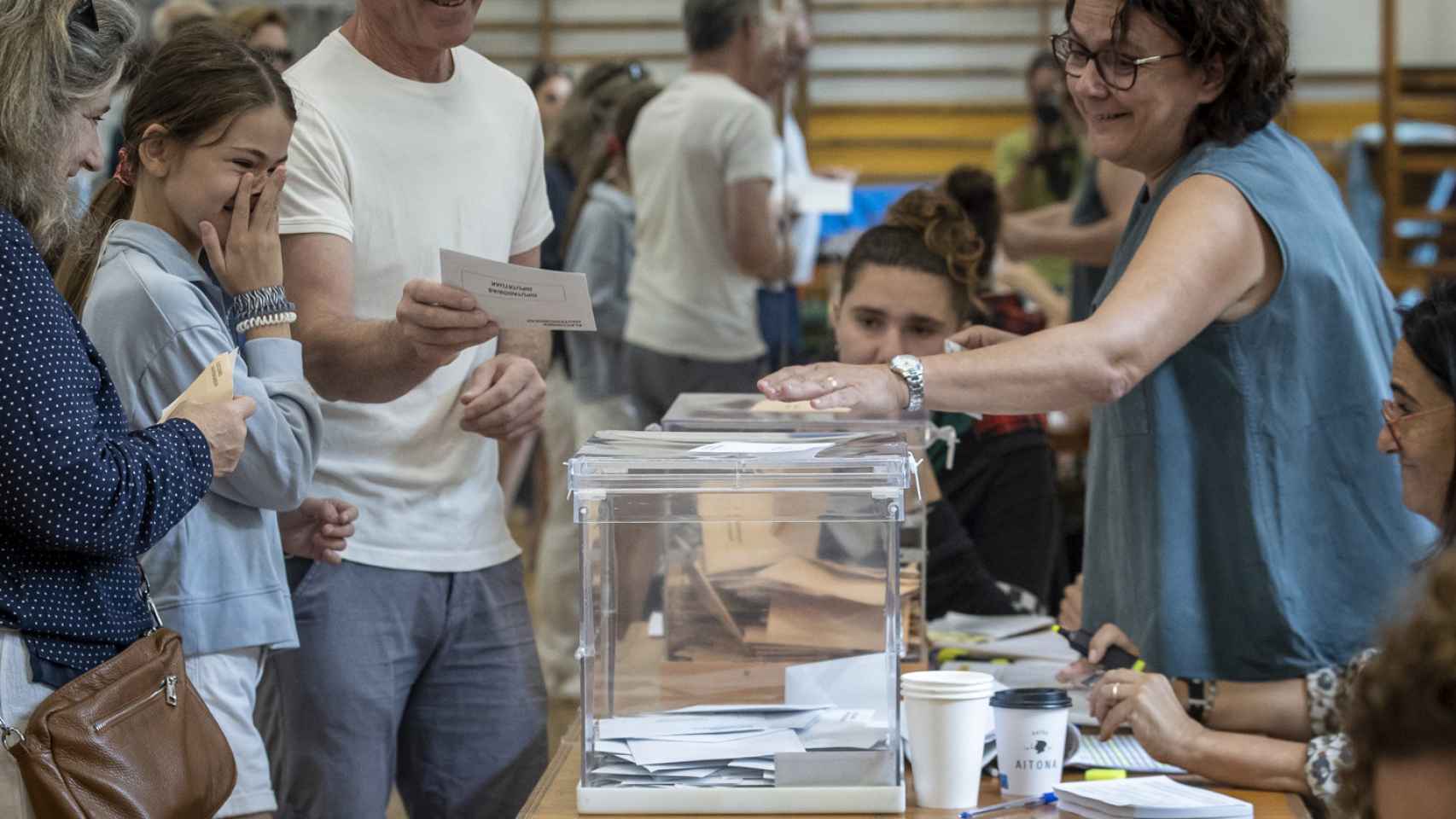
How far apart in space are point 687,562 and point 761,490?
258 mm

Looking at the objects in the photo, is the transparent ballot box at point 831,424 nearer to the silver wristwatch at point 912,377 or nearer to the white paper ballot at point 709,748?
the silver wristwatch at point 912,377

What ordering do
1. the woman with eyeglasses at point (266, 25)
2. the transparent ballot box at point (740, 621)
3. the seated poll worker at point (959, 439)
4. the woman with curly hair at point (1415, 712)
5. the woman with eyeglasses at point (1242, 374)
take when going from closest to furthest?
1. the woman with curly hair at point (1415, 712)
2. the transparent ballot box at point (740, 621)
3. the woman with eyeglasses at point (1242, 374)
4. the seated poll worker at point (959, 439)
5. the woman with eyeglasses at point (266, 25)

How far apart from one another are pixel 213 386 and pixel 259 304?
0.16 meters

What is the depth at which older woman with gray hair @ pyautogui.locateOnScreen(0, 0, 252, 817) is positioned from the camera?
1.33 m

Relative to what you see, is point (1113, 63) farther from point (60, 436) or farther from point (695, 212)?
point (695, 212)

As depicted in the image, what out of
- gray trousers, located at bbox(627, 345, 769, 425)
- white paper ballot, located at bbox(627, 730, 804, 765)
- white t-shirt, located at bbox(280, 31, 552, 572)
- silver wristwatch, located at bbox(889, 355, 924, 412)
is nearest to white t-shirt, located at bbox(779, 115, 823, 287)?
gray trousers, located at bbox(627, 345, 769, 425)

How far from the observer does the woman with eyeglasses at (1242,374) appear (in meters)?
1.67

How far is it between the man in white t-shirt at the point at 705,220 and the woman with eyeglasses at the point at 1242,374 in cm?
214

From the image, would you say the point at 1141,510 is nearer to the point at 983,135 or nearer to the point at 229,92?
the point at 229,92

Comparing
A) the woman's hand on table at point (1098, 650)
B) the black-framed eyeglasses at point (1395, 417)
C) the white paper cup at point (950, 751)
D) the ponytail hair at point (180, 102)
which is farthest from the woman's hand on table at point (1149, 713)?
the ponytail hair at point (180, 102)

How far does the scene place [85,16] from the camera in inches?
58.7

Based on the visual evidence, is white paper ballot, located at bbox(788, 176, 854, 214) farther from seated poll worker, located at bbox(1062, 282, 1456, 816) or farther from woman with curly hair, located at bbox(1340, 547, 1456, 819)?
woman with curly hair, located at bbox(1340, 547, 1456, 819)

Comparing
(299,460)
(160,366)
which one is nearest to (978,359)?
(299,460)

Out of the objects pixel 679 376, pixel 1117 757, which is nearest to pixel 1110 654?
pixel 1117 757
